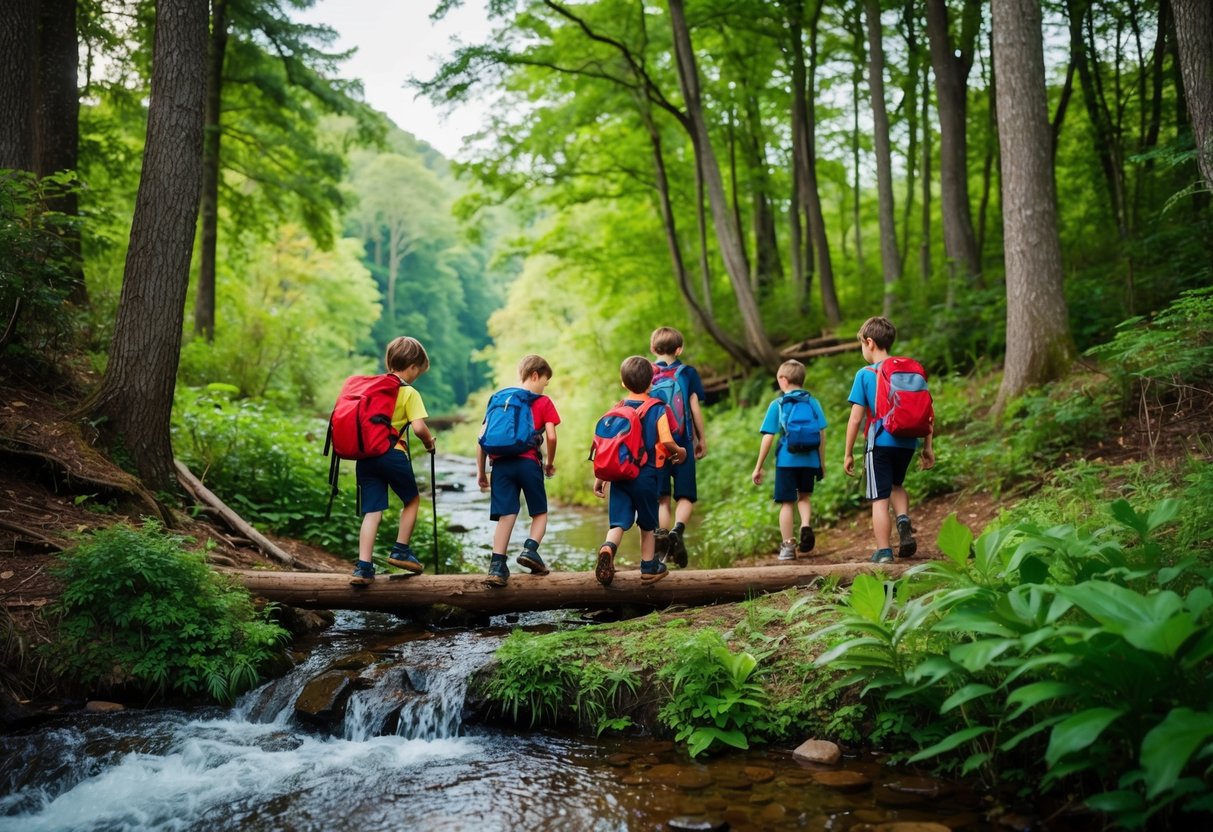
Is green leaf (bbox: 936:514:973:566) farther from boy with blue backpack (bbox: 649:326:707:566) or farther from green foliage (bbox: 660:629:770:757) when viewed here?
boy with blue backpack (bbox: 649:326:707:566)

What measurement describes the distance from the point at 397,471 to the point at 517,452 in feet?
3.05

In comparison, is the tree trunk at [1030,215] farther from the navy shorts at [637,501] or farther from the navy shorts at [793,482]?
the navy shorts at [637,501]

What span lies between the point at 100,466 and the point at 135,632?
7.46 feet

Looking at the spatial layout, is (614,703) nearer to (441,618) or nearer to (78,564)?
(441,618)

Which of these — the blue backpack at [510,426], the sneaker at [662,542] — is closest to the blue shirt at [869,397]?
the sneaker at [662,542]

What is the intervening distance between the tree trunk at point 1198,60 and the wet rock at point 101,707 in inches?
355

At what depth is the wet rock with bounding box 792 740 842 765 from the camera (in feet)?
12.7

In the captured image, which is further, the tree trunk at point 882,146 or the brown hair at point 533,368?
the tree trunk at point 882,146

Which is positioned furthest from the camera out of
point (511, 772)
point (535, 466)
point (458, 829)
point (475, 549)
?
point (475, 549)

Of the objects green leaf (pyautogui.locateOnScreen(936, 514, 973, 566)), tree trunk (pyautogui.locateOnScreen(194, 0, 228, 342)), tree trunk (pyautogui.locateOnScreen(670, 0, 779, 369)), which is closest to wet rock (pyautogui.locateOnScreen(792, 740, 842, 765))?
green leaf (pyautogui.locateOnScreen(936, 514, 973, 566))

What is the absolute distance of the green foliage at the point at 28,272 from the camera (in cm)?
650

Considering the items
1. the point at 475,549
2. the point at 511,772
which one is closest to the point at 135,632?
the point at 511,772

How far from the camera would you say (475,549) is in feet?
33.1

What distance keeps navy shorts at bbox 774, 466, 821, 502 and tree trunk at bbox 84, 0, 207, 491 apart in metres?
5.50
